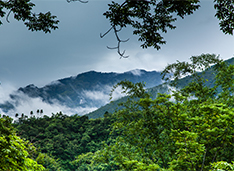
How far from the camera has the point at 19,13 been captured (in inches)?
150

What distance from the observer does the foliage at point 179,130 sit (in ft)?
10.6

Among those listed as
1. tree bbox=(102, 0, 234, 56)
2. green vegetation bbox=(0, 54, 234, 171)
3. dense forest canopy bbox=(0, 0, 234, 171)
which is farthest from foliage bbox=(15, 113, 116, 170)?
tree bbox=(102, 0, 234, 56)

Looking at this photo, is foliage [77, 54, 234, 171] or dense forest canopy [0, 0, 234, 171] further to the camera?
foliage [77, 54, 234, 171]

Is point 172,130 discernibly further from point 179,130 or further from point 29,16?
point 29,16

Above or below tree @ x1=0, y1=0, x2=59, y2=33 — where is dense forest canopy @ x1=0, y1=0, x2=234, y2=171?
below

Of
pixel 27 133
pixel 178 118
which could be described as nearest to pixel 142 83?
pixel 178 118

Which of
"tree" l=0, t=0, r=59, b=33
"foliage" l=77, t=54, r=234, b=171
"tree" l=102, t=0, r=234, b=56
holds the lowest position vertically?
"foliage" l=77, t=54, r=234, b=171

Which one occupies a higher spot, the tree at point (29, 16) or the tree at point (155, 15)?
the tree at point (29, 16)

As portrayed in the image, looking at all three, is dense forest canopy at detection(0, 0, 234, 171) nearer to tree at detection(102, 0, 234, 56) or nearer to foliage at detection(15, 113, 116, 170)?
tree at detection(102, 0, 234, 56)

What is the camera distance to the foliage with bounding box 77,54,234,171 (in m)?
3.24

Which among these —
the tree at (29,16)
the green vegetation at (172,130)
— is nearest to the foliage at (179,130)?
the green vegetation at (172,130)

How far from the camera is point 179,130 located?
12.2 ft

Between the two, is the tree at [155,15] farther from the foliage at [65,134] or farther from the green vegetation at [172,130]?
the foliage at [65,134]

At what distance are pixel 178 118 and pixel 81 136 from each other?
82.8 ft
